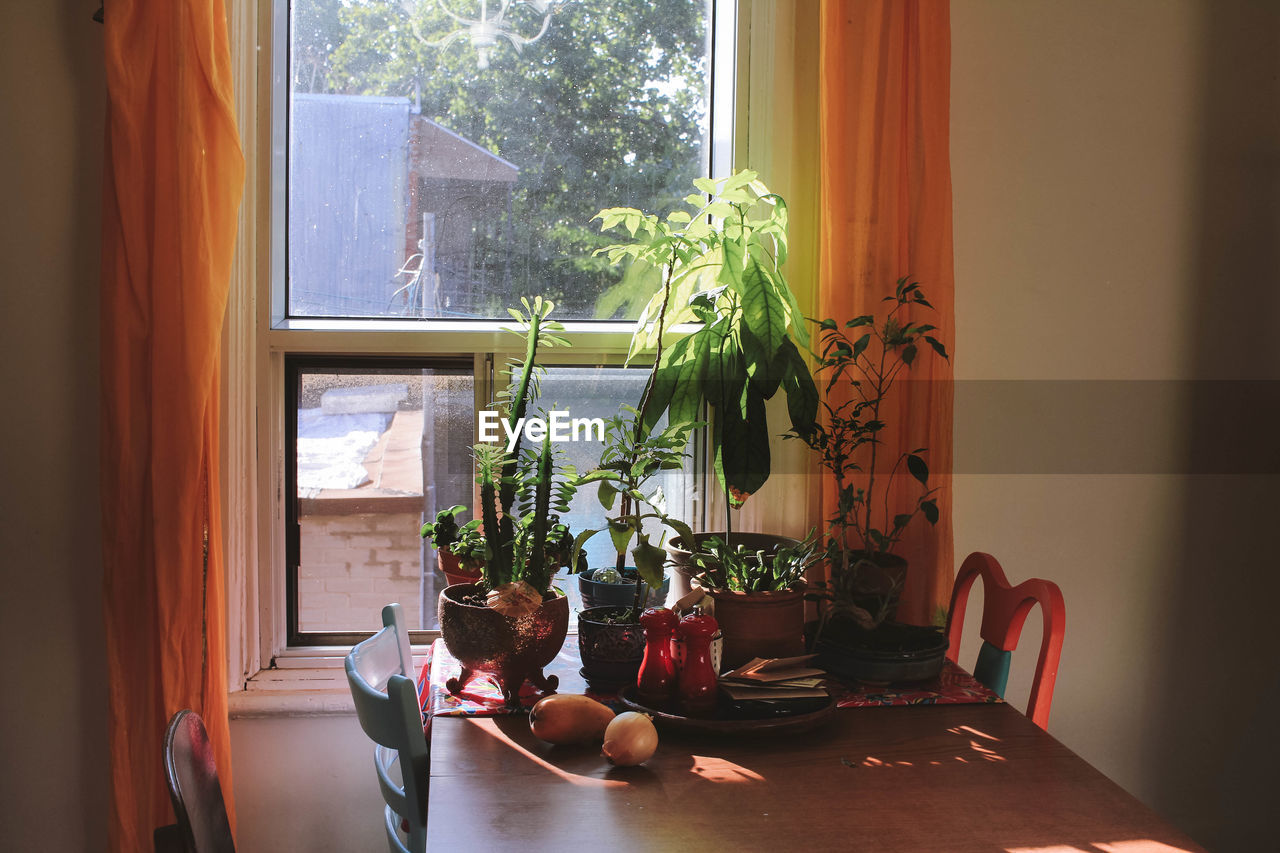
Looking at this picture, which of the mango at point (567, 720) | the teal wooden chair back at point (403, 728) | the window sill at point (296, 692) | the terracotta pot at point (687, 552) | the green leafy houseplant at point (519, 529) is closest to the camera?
the teal wooden chair back at point (403, 728)

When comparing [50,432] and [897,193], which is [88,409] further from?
[897,193]

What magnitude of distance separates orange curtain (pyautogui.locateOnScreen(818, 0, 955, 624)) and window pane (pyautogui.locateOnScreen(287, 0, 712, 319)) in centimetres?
40

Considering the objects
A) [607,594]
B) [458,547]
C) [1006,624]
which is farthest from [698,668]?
[1006,624]

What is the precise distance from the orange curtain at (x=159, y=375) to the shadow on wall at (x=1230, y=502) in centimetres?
226

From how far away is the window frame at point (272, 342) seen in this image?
1.99m

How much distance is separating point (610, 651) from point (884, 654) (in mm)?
481

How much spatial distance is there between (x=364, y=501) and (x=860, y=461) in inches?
45.6

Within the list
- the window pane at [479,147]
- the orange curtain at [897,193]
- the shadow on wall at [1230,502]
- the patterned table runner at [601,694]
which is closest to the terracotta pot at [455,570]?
the patterned table runner at [601,694]

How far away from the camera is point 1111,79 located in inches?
87.4

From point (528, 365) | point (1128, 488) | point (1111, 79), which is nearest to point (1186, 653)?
point (1128, 488)

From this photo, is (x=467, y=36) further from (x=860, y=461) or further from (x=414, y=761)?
(x=414, y=761)

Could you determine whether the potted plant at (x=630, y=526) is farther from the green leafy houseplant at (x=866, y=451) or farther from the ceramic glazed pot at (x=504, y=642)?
the green leafy houseplant at (x=866, y=451)

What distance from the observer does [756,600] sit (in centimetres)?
161

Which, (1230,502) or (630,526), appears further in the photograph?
(1230,502)
